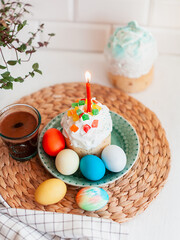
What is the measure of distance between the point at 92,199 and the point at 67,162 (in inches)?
4.5

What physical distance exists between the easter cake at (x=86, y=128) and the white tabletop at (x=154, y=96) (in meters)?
0.22

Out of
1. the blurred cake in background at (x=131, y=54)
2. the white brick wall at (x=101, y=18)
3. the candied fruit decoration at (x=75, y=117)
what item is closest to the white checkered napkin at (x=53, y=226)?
the candied fruit decoration at (x=75, y=117)

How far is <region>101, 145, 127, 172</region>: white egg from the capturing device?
0.81 meters

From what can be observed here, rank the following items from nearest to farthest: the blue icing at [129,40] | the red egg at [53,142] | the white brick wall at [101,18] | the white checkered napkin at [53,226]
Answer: the white checkered napkin at [53,226], the red egg at [53,142], the blue icing at [129,40], the white brick wall at [101,18]

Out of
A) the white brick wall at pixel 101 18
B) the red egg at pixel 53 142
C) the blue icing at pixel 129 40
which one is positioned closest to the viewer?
the red egg at pixel 53 142

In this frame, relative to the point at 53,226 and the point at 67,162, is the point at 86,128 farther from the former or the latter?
the point at 53,226

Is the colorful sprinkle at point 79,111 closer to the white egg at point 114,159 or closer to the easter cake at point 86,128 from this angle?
the easter cake at point 86,128

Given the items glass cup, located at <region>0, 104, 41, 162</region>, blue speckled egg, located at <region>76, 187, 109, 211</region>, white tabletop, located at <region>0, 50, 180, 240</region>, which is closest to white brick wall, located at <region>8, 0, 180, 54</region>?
white tabletop, located at <region>0, 50, 180, 240</region>

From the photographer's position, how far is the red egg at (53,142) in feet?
2.80

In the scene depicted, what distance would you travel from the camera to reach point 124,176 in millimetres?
861

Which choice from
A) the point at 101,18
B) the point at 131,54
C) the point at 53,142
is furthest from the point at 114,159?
the point at 101,18

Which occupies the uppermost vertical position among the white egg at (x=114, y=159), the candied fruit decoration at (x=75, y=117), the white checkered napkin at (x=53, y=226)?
the candied fruit decoration at (x=75, y=117)

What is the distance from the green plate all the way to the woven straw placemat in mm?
31

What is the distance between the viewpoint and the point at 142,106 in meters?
1.03
